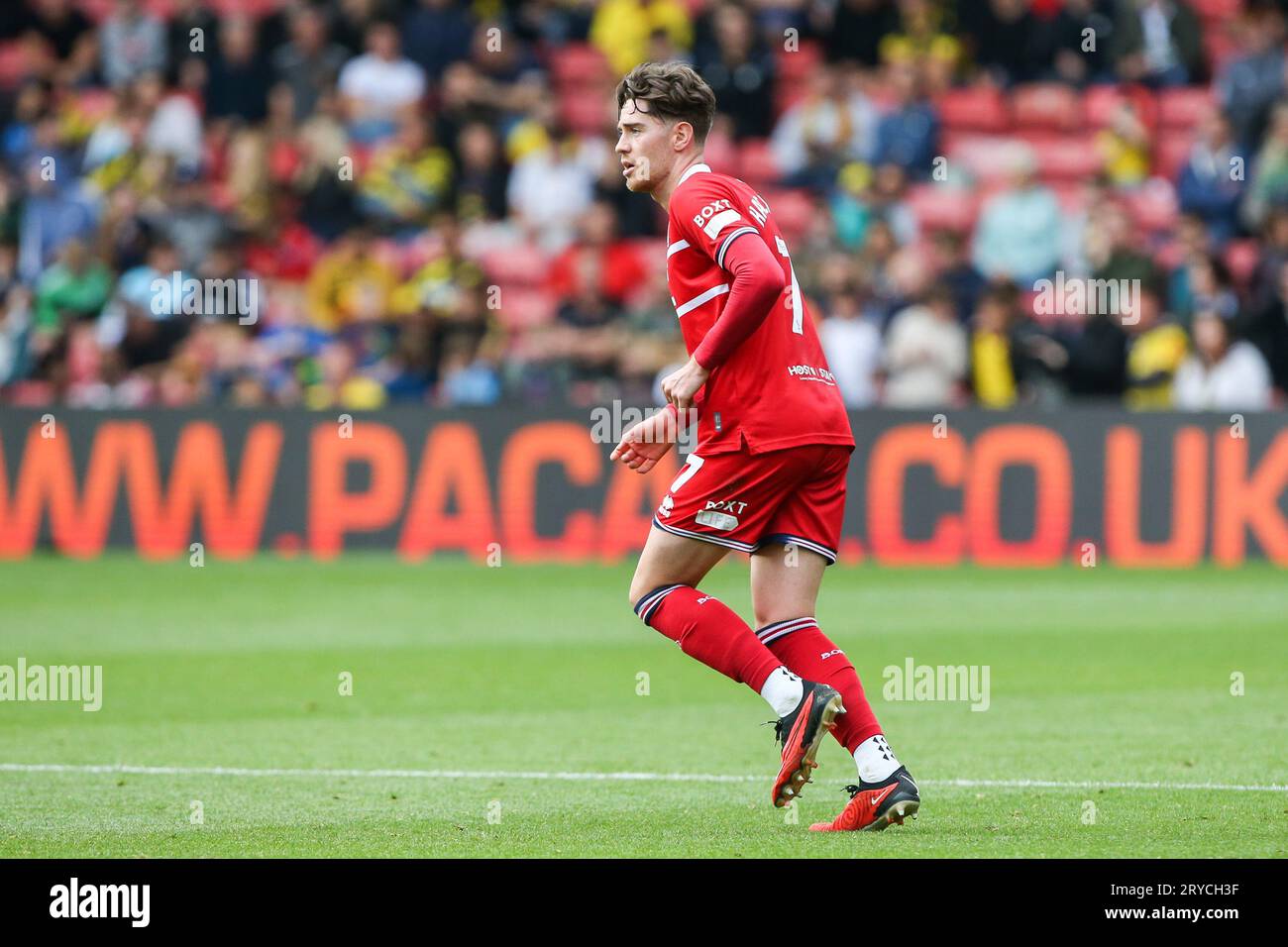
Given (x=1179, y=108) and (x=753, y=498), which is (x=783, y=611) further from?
(x=1179, y=108)

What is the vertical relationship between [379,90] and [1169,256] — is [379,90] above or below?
above

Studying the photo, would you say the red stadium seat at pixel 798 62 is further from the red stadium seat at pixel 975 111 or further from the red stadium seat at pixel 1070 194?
the red stadium seat at pixel 1070 194

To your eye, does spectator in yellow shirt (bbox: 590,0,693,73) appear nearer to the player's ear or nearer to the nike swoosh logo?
the player's ear

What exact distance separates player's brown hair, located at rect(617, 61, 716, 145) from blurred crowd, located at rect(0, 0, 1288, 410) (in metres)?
10.5

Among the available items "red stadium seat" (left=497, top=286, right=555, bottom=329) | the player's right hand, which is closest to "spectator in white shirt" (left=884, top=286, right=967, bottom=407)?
"red stadium seat" (left=497, top=286, right=555, bottom=329)

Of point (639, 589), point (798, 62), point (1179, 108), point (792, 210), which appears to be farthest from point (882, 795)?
point (798, 62)

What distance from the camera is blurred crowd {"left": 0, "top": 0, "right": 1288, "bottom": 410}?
17.6 meters

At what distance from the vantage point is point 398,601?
14.0 m

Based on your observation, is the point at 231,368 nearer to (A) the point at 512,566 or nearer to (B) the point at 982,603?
(A) the point at 512,566

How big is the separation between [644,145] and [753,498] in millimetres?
1179

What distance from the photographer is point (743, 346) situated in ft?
20.9

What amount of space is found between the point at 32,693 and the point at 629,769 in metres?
3.76

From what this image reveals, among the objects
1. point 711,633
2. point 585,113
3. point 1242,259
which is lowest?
point 711,633

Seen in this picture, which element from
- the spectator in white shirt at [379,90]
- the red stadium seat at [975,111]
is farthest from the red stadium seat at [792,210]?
the spectator in white shirt at [379,90]
